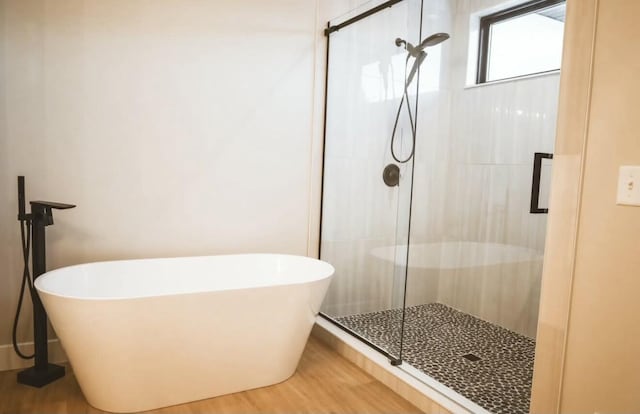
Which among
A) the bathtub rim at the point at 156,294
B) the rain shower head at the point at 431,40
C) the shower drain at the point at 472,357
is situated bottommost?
the shower drain at the point at 472,357

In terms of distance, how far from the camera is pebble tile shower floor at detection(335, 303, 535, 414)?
2359 millimetres

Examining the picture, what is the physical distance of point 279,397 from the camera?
2.33 m

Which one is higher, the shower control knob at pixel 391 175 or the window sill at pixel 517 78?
the window sill at pixel 517 78

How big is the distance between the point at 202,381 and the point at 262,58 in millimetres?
2151

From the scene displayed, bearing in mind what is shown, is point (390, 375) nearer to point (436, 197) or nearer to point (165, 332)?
point (165, 332)

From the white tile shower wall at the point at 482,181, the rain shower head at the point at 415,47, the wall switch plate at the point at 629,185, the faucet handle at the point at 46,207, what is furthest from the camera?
the white tile shower wall at the point at 482,181

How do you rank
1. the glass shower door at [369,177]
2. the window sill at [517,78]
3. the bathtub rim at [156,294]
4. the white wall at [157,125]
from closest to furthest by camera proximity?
the bathtub rim at [156,294] < the white wall at [157,125] < the glass shower door at [369,177] < the window sill at [517,78]

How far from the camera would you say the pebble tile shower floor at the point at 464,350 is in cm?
236

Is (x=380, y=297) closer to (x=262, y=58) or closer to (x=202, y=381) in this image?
(x=202, y=381)

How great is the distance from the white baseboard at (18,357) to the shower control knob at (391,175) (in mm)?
2257

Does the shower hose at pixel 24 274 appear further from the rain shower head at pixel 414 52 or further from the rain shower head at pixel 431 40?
the rain shower head at pixel 431 40

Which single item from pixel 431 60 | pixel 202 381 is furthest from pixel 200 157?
pixel 431 60

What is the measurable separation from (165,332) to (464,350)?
76.8 inches

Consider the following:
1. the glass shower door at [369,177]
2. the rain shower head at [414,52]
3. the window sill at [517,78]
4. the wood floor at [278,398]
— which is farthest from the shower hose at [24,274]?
the window sill at [517,78]
